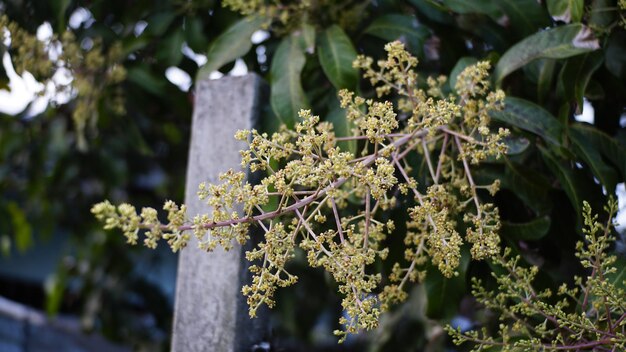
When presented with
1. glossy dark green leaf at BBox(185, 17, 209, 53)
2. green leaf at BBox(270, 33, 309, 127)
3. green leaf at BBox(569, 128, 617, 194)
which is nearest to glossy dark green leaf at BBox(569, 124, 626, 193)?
green leaf at BBox(569, 128, 617, 194)

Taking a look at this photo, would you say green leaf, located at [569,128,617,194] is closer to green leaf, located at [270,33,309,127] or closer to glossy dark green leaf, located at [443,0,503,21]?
glossy dark green leaf, located at [443,0,503,21]

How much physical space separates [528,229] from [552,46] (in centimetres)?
34

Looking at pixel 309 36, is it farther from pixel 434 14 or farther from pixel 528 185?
pixel 528 185

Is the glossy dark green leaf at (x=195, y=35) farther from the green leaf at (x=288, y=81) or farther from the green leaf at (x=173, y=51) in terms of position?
the green leaf at (x=288, y=81)

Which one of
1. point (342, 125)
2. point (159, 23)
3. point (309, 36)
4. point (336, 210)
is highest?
point (159, 23)

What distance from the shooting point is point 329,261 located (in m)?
0.93

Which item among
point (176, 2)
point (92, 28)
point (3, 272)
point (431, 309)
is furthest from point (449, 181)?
point (3, 272)

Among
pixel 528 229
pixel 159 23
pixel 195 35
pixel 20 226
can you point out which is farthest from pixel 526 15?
pixel 20 226

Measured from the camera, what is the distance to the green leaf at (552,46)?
Answer: 1164 mm

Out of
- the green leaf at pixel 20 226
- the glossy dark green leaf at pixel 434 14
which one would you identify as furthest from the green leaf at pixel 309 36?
the green leaf at pixel 20 226

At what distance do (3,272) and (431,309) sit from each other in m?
4.39

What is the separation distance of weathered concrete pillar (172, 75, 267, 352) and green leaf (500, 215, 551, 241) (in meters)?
0.51

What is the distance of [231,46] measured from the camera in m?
1.43

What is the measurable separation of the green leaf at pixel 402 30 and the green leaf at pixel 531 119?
0.86ft
